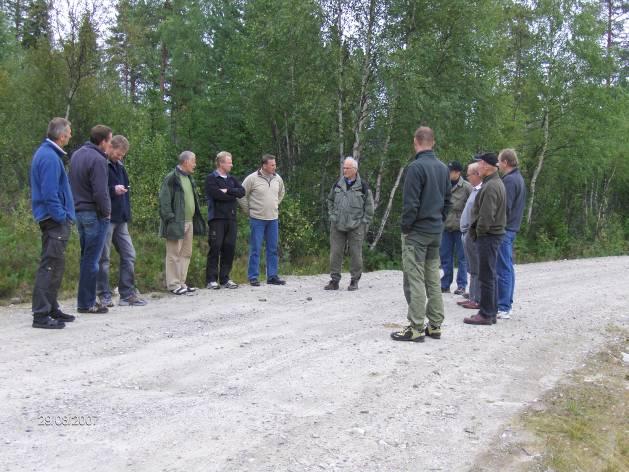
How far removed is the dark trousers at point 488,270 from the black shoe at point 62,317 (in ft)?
16.2

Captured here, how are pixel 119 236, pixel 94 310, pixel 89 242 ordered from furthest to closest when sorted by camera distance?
pixel 119 236, pixel 94 310, pixel 89 242

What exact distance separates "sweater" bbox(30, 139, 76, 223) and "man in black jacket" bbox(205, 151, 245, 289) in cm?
329

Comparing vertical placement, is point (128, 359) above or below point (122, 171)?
below

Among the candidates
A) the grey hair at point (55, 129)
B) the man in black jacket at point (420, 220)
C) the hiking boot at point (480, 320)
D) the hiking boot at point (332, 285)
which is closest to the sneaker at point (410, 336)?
the man in black jacket at point (420, 220)

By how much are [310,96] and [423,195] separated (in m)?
10.0

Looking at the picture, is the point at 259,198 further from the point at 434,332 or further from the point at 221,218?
the point at 434,332

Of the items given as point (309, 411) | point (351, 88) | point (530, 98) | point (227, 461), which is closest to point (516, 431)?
point (309, 411)

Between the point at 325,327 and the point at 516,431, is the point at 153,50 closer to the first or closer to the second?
the point at 325,327

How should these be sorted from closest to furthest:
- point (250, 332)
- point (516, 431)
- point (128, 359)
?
point (516, 431)
point (128, 359)
point (250, 332)

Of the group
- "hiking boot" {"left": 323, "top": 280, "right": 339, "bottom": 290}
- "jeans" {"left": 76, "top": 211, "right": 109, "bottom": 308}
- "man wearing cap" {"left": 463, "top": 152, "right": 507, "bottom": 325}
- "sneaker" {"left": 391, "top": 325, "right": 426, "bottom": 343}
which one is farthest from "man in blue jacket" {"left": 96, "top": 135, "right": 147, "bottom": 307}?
"man wearing cap" {"left": 463, "top": 152, "right": 507, "bottom": 325}

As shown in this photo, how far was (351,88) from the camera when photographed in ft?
51.1

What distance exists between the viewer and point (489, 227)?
7.27m

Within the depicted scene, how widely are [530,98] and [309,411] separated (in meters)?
22.9

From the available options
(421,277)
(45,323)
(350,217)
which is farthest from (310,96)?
(45,323)
